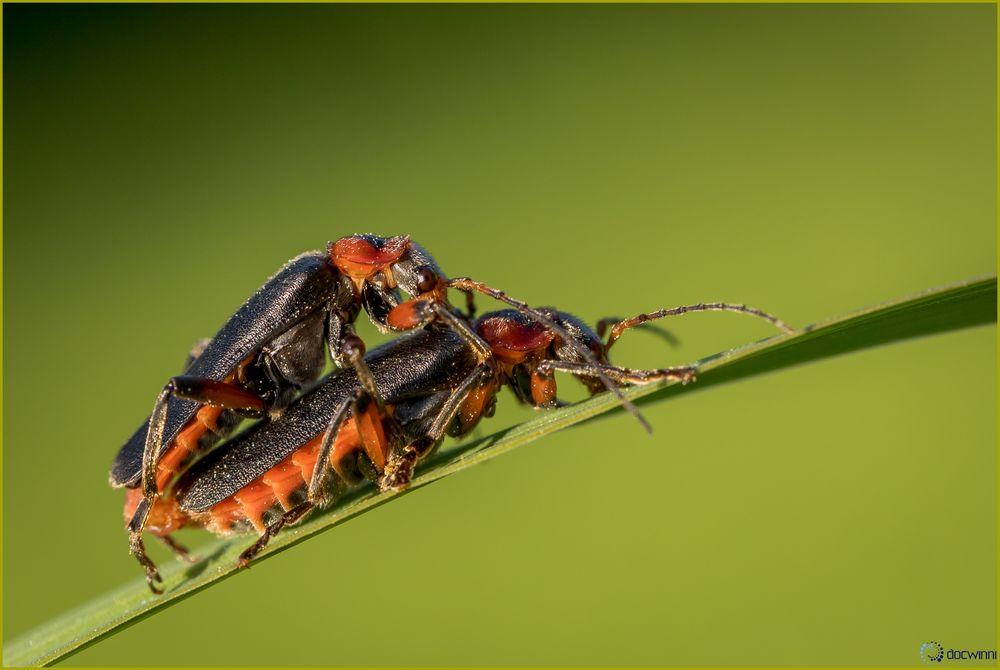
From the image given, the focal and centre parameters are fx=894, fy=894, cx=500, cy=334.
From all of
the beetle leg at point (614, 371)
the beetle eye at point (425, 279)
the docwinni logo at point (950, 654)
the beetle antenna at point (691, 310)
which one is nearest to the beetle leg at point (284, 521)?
the beetle eye at point (425, 279)

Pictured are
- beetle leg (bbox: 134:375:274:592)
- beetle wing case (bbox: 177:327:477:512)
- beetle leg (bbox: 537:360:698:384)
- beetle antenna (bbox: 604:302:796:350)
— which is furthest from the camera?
beetle wing case (bbox: 177:327:477:512)

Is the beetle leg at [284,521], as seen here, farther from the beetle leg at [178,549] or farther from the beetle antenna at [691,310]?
the beetle antenna at [691,310]

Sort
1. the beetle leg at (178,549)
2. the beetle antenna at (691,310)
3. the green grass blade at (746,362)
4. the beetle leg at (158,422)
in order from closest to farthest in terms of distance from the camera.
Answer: the green grass blade at (746,362) < the beetle antenna at (691,310) < the beetle leg at (158,422) < the beetle leg at (178,549)

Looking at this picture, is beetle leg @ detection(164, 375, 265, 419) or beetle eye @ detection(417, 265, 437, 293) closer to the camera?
beetle leg @ detection(164, 375, 265, 419)

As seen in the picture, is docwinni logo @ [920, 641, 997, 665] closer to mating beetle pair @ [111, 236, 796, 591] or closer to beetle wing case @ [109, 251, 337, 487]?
mating beetle pair @ [111, 236, 796, 591]

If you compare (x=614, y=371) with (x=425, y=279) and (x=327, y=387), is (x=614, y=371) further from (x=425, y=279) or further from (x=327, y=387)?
(x=327, y=387)

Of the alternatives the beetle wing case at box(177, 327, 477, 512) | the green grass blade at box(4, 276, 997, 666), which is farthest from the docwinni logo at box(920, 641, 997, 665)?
the beetle wing case at box(177, 327, 477, 512)

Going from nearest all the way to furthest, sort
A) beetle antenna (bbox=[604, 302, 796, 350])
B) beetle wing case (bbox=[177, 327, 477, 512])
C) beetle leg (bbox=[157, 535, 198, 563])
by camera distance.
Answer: beetle antenna (bbox=[604, 302, 796, 350]) → beetle wing case (bbox=[177, 327, 477, 512]) → beetle leg (bbox=[157, 535, 198, 563])
